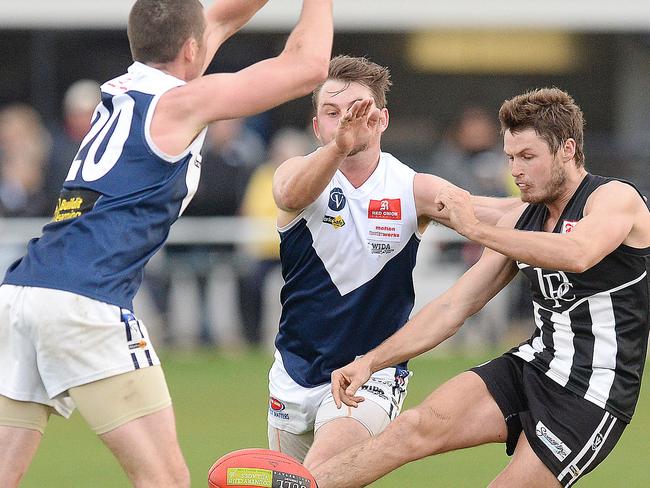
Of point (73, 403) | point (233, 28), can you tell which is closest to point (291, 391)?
point (73, 403)

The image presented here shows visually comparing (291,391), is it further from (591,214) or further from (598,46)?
(598,46)

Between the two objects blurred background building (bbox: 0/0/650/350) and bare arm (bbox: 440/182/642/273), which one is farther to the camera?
blurred background building (bbox: 0/0/650/350)

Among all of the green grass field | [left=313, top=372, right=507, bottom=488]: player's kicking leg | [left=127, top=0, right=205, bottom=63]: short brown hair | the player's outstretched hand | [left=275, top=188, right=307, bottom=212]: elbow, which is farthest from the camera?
the green grass field

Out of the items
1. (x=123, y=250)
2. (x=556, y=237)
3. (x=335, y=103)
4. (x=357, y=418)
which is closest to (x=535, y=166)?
(x=556, y=237)

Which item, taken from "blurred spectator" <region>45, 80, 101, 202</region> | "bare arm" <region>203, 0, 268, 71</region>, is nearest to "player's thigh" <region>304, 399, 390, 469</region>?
"bare arm" <region>203, 0, 268, 71</region>

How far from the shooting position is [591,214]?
17.3ft

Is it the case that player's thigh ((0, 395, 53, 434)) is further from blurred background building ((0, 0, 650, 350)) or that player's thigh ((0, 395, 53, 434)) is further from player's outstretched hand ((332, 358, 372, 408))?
blurred background building ((0, 0, 650, 350))

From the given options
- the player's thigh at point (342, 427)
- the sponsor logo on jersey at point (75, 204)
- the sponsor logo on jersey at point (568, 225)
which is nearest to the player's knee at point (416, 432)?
the player's thigh at point (342, 427)

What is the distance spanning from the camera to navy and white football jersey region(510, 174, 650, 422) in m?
5.43

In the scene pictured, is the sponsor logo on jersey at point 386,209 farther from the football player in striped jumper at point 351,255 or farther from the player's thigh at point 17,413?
the player's thigh at point 17,413

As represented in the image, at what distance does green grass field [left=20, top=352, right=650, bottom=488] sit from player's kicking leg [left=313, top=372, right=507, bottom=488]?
7.83 ft

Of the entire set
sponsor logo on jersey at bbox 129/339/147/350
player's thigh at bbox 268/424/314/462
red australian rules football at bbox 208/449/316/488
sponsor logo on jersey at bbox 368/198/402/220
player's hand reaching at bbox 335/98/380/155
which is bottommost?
player's thigh at bbox 268/424/314/462

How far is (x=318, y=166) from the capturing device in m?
5.29

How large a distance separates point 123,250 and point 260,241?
8372 mm
